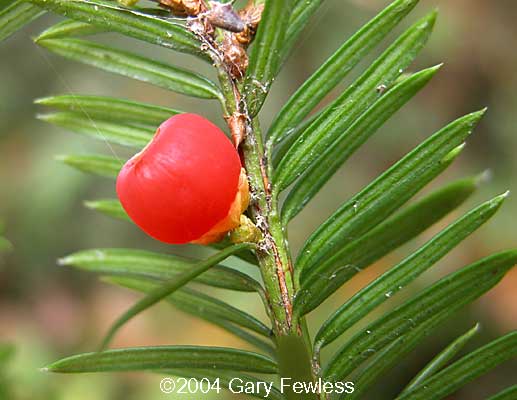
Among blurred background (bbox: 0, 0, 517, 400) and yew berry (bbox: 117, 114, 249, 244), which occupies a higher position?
blurred background (bbox: 0, 0, 517, 400)

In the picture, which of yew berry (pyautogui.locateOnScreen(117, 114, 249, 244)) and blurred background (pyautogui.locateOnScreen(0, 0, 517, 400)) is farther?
blurred background (pyautogui.locateOnScreen(0, 0, 517, 400))

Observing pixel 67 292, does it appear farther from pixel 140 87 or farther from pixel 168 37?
pixel 168 37

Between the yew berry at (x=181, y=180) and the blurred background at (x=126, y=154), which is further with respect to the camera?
the blurred background at (x=126, y=154)

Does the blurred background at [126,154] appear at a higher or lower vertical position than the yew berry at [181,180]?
higher

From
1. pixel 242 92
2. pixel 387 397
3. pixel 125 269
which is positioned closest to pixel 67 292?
pixel 387 397

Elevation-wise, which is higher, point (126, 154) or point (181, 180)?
point (126, 154)
